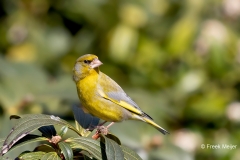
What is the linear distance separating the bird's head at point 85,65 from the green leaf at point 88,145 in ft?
3.50

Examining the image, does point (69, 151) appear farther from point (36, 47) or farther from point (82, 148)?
point (36, 47)

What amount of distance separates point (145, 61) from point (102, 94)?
271 centimetres

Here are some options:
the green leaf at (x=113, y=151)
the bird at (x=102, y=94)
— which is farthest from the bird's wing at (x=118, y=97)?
the green leaf at (x=113, y=151)

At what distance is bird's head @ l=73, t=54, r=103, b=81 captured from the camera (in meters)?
3.19

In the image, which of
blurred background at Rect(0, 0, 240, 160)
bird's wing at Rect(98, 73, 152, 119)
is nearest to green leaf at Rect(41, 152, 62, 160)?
bird's wing at Rect(98, 73, 152, 119)

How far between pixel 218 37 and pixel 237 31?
642mm

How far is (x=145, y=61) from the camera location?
584 cm

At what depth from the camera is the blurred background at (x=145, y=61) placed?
4.42 meters

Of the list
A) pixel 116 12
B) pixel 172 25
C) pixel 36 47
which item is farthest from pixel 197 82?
pixel 36 47

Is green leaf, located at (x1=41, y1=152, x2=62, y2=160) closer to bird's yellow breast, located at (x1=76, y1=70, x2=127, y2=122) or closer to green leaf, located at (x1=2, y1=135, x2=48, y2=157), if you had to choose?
green leaf, located at (x1=2, y1=135, x2=48, y2=157)

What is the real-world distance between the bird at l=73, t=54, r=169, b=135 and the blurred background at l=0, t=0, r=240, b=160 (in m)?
0.62

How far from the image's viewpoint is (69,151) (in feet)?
6.68

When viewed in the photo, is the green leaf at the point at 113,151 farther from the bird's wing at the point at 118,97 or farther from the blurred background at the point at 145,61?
the blurred background at the point at 145,61

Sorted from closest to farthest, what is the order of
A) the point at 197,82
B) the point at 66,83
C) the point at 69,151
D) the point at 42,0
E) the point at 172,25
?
the point at 69,151 → the point at 66,83 → the point at 197,82 → the point at 172,25 → the point at 42,0
